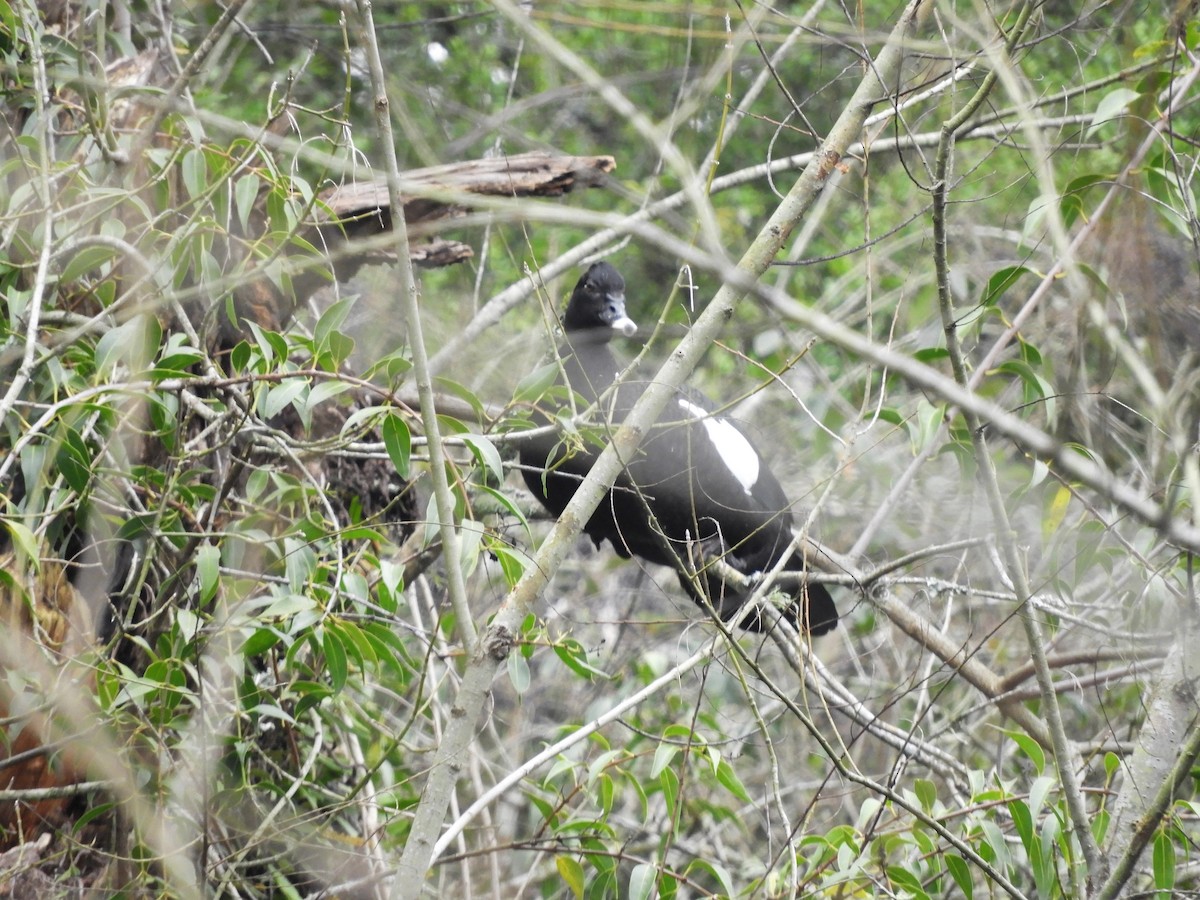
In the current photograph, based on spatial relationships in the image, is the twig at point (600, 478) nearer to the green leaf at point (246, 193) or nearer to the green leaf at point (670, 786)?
the green leaf at point (670, 786)

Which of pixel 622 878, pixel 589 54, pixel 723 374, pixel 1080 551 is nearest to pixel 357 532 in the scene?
pixel 1080 551

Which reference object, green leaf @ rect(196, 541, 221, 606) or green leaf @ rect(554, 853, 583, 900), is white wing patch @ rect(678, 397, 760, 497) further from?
green leaf @ rect(196, 541, 221, 606)

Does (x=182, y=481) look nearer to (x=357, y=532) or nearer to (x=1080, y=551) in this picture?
(x=357, y=532)

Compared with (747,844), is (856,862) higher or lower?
higher

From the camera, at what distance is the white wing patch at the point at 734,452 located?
344 centimetres

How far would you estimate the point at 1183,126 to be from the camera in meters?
4.75

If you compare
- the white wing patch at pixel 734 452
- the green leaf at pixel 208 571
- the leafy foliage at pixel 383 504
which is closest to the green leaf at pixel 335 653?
the leafy foliage at pixel 383 504

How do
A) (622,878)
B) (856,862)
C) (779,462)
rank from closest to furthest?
1. (856,862)
2. (779,462)
3. (622,878)

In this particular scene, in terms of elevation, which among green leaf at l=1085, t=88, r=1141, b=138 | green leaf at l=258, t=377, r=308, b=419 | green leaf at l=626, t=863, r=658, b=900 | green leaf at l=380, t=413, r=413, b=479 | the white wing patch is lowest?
the white wing patch

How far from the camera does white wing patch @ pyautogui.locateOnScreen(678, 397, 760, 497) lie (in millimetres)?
3438

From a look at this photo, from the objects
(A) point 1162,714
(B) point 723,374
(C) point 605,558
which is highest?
(A) point 1162,714

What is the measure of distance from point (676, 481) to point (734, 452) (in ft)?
1.26

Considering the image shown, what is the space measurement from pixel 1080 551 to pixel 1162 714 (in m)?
0.38

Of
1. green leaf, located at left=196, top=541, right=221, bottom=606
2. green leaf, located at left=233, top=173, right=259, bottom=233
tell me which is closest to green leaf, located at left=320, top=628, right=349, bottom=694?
green leaf, located at left=196, top=541, right=221, bottom=606
